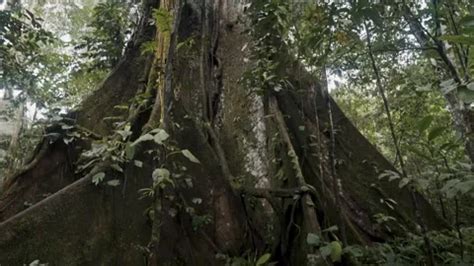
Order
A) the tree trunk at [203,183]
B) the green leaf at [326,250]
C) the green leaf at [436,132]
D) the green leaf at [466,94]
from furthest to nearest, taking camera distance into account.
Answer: the tree trunk at [203,183], the green leaf at [326,250], the green leaf at [436,132], the green leaf at [466,94]

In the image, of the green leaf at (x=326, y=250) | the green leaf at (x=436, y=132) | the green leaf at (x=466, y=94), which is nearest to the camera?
the green leaf at (x=466, y=94)

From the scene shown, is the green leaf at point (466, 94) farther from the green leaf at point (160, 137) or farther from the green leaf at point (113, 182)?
the green leaf at point (113, 182)

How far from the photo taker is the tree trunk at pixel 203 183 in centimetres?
220

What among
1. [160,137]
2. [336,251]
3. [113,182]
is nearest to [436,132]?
[336,251]

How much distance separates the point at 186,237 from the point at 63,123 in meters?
1.43

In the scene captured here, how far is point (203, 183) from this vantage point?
2803 mm

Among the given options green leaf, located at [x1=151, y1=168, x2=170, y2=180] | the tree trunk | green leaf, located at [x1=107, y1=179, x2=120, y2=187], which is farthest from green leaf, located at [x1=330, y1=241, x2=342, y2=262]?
green leaf, located at [x1=107, y1=179, x2=120, y2=187]

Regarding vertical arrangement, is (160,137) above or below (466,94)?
above

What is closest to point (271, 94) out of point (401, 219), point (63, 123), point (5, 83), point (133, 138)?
point (133, 138)

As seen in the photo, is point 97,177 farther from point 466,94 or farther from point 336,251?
point 466,94

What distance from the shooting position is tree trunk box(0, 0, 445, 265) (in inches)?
→ 86.7

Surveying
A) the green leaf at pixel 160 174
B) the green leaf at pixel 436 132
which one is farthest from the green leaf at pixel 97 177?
the green leaf at pixel 436 132

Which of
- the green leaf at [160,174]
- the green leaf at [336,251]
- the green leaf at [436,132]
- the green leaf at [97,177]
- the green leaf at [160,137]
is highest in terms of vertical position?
the green leaf at [160,137]

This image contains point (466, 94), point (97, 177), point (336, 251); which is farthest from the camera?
point (97, 177)
